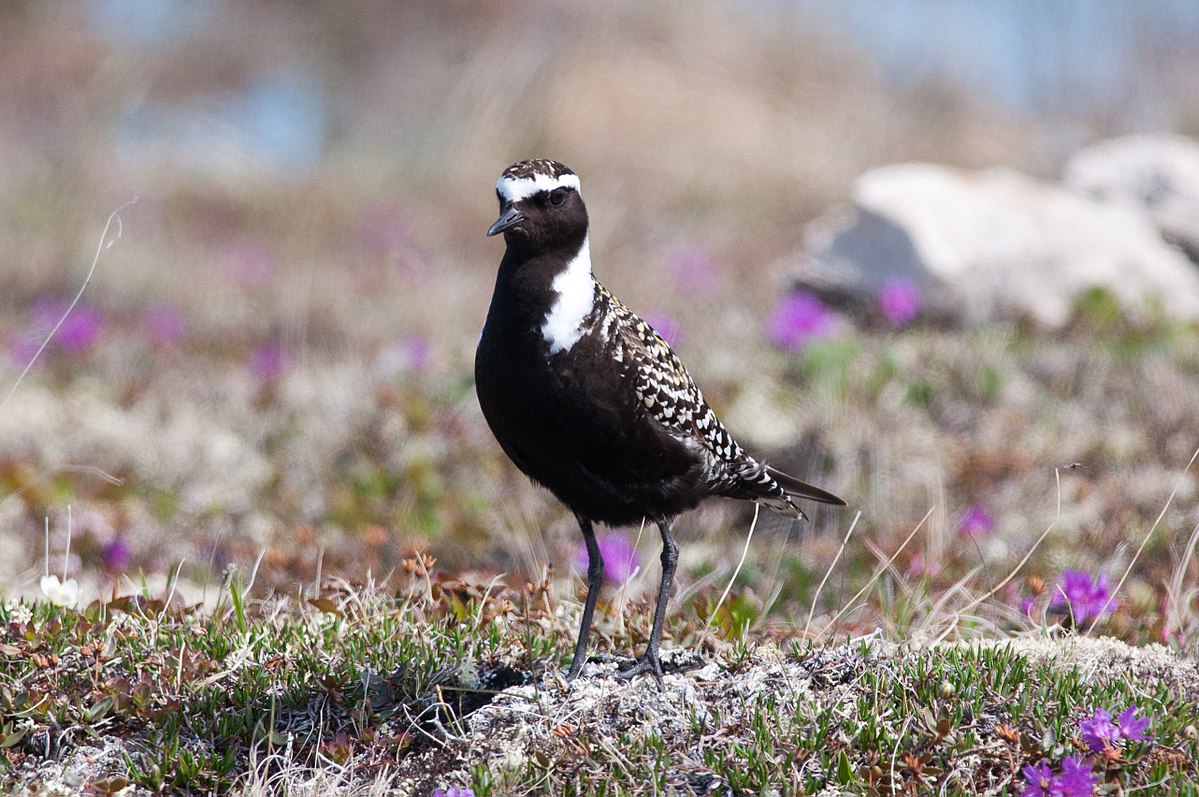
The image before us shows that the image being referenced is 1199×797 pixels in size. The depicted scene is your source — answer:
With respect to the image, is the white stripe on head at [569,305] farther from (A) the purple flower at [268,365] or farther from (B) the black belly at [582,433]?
(A) the purple flower at [268,365]

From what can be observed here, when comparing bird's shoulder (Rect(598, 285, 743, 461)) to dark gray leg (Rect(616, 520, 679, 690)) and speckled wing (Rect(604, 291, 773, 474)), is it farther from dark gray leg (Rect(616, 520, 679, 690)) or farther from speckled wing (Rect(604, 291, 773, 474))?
dark gray leg (Rect(616, 520, 679, 690))

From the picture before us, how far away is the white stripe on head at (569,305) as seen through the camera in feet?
12.6

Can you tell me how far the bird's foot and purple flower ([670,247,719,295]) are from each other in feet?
22.3

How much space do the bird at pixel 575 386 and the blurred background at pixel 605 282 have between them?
104 cm

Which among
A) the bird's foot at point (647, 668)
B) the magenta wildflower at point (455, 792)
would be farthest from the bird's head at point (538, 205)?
the magenta wildflower at point (455, 792)

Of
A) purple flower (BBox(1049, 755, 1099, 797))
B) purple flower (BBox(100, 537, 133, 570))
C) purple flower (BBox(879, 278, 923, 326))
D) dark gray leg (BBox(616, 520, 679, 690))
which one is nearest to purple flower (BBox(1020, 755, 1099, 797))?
purple flower (BBox(1049, 755, 1099, 797))

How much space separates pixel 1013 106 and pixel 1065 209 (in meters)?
9.01

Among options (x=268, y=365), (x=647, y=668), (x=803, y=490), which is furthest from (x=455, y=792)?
(x=268, y=365)

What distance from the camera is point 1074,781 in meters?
3.10

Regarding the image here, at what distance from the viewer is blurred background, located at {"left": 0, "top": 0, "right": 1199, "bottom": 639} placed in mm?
6363

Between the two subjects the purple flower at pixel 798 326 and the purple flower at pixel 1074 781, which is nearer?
the purple flower at pixel 1074 781

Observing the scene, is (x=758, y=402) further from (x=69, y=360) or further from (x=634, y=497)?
(x=69, y=360)

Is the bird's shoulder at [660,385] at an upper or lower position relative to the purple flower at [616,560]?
upper

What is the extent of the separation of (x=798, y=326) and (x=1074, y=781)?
5.10 metres
